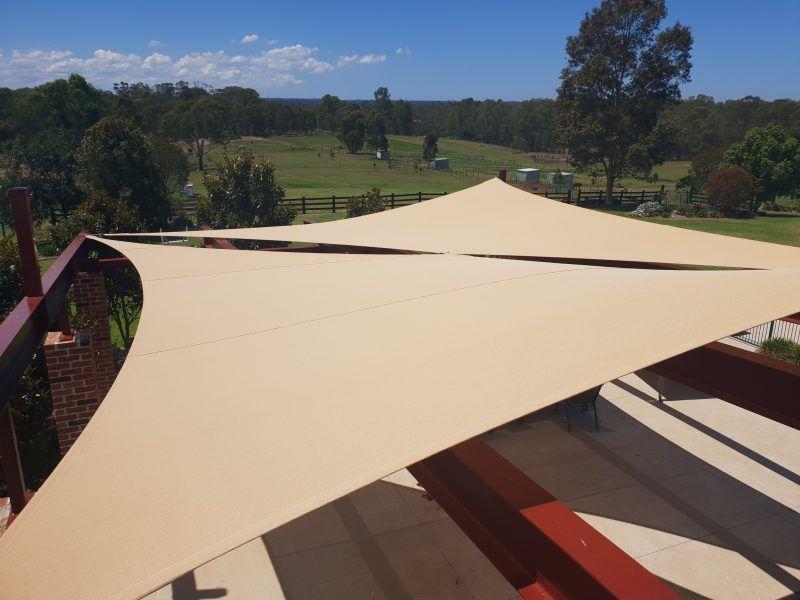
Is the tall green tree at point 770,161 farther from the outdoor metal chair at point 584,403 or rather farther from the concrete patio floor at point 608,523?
the outdoor metal chair at point 584,403

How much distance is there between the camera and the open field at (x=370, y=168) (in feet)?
157

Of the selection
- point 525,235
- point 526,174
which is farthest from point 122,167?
point 526,174

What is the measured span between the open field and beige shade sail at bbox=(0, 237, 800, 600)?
2746 centimetres

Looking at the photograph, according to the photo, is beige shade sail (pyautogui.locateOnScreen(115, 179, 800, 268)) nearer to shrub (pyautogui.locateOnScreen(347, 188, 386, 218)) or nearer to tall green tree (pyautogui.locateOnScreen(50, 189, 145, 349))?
tall green tree (pyautogui.locateOnScreen(50, 189, 145, 349))

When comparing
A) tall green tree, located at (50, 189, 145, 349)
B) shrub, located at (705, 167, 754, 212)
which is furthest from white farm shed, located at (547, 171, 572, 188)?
tall green tree, located at (50, 189, 145, 349)

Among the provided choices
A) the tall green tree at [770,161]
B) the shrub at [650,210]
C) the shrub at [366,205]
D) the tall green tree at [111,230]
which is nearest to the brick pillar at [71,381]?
the tall green tree at [111,230]

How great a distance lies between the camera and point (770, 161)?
3625 cm

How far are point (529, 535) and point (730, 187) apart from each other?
3645 cm

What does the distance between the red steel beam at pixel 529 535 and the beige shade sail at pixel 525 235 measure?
3.65 metres

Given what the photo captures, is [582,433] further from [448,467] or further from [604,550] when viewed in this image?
[604,550]

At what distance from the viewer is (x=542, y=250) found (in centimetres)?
647

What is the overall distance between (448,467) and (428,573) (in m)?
2.97

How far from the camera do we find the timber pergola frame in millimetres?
2180

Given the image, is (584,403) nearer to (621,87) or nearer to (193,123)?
(621,87)
